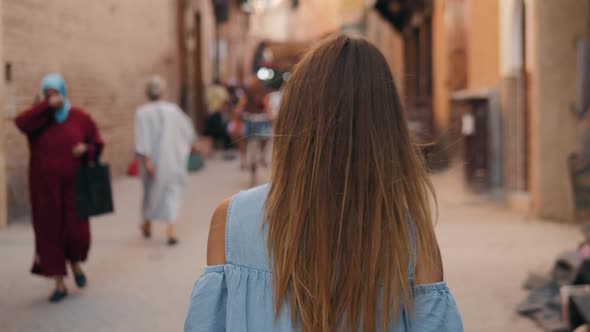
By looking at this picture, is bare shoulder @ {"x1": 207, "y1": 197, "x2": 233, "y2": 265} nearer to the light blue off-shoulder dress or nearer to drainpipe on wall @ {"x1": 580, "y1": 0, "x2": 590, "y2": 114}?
the light blue off-shoulder dress

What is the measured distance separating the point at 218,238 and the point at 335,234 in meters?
0.24

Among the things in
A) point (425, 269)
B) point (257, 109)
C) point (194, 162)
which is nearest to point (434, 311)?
point (425, 269)

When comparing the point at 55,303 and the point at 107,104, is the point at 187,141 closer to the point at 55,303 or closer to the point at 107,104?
the point at 55,303

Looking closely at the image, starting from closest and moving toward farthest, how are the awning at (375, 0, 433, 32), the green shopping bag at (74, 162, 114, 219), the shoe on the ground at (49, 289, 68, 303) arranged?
the shoe on the ground at (49, 289, 68, 303) < the green shopping bag at (74, 162, 114, 219) < the awning at (375, 0, 433, 32)

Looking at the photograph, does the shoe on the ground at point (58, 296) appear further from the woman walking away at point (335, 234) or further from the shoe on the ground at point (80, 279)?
the woman walking away at point (335, 234)

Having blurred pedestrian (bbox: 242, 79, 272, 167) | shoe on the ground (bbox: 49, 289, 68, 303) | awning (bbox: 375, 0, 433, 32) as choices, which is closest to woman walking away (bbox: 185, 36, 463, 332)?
shoe on the ground (bbox: 49, 289, 68, 303)

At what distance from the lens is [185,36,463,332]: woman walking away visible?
5.25ft

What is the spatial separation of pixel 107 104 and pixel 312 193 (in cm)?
1148

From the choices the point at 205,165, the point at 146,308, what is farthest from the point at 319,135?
the point at 205,165

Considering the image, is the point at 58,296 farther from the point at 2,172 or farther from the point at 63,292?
the point at 2,172

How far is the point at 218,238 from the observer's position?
1.66 m

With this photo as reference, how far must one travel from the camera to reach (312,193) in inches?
63.4

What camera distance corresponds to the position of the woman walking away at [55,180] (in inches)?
212

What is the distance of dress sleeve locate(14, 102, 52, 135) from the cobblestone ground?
1131 millimetres
